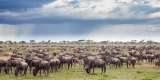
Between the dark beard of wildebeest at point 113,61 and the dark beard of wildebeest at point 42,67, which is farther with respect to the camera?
the dark beard of wildebeest at point 113,61

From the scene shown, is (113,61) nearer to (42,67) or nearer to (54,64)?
(54,64)

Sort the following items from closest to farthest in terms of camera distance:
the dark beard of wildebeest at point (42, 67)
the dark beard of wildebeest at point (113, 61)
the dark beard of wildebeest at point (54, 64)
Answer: the dark beard of wildebeest at point (42, 67), the dark beard of wildebeest at point (54, 64), the dark beard of wildebeest at point (113, 61)

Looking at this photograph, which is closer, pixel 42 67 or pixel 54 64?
pixel 42 67

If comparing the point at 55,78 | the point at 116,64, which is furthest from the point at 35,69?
the point at 116,64

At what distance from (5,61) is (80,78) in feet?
40.3

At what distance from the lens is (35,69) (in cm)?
4747

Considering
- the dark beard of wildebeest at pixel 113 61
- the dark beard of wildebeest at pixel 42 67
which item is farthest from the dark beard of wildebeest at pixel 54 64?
the dark beard of wildebeest at pixel 113 61

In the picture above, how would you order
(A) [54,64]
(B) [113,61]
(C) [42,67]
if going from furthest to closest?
(B) [113,61] < (A) [54,64] < (C) [42,67]

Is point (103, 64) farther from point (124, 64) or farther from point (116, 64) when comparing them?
point (124, 64)

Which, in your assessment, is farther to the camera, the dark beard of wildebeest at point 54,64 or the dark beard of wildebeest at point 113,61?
the dark beard of wildebeest at point 113,61

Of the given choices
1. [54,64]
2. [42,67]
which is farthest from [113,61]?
[42,67]

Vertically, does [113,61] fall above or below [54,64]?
below

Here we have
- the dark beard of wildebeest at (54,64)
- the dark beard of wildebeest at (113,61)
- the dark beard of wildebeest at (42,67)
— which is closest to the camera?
the dark beard of wildebeest at (42,67)

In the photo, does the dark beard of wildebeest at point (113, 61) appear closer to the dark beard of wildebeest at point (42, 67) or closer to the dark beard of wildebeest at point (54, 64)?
the dark beard of wildebeest at point (54, 64)
